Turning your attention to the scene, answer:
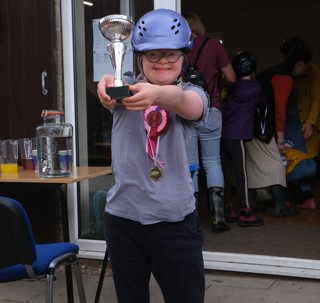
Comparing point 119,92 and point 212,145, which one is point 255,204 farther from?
point 119,92

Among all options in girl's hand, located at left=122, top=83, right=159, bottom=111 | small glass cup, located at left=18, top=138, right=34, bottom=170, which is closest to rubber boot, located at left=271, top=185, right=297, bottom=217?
small glass cup, located at left=18, top=138, right=34, bottom=170

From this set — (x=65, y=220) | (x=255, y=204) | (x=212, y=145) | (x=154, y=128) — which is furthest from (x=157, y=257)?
(x=255, y=204)

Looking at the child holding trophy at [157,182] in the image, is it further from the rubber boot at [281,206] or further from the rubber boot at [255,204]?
the rubber boot at [255,204]

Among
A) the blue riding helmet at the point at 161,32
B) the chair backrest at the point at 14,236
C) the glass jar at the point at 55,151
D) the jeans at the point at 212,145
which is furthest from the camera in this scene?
the jeans at the point at 212,145

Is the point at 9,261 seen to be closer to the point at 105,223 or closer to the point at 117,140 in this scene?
the point at 105,223

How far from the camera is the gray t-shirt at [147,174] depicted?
186 cm

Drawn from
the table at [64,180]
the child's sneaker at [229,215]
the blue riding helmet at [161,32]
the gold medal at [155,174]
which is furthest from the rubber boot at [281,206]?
the blue riding helmet at [161,32]

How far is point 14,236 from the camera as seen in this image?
7.83ft

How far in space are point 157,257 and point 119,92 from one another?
665 millimetres

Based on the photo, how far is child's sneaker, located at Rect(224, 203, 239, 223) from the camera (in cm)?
534

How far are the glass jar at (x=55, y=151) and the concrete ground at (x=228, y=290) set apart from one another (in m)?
0.95

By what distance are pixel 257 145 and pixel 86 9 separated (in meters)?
2.22

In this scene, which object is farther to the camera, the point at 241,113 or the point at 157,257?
the point at 241,113

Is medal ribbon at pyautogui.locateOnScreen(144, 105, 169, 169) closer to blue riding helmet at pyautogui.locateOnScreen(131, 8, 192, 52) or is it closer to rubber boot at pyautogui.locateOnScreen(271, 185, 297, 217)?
blue riding helmet at pyautogui.locateOnScreen(131, 8, 192, 52)
